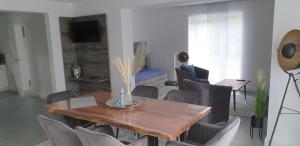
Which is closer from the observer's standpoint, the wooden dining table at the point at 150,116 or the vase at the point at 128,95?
the wooden dining table at the point at 150,116

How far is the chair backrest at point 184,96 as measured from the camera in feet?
8.64

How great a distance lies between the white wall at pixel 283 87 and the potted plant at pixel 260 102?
7.9 inches

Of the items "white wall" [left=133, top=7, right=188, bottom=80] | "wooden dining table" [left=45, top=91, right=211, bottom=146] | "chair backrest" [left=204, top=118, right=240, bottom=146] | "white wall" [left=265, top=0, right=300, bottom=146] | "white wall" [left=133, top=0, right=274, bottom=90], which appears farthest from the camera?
"white wall" [left=133, top=7, right=188, bottom=80]

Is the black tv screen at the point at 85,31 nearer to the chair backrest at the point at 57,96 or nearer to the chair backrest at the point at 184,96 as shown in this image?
the chair backrest at the point at 57,96

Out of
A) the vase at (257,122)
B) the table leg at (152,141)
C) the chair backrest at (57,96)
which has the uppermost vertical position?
the chair backrest at (57,96)

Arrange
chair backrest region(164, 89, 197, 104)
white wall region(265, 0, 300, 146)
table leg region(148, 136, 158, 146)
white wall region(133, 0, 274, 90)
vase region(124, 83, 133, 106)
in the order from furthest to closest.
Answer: white wall region(133, 0, 274, 90), chair backrest region(164, 89, 197, 104), white wall region(265, 0, 300, 146), vase region(124, 83, 133, 106), table leg region(148, 136, 158, 146)

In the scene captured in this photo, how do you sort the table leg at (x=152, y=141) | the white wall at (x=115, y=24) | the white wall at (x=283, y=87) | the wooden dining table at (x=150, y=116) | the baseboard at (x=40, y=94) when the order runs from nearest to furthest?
the wooden dining table at (x=150, y=116) < the table leg at (x=152, y=141) < the white wall at (x=283, y=87) < the white wall at (x=115, y=24) < the baseboard at (x=40, y=94)

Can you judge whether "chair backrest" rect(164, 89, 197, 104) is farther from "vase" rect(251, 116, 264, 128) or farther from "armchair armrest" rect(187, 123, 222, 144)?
"vase" rect(251, 116, 264, 128)

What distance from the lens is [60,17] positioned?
4547mm

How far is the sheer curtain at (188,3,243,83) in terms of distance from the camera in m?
5.49

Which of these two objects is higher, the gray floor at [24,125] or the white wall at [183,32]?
the white wall at [183,32]

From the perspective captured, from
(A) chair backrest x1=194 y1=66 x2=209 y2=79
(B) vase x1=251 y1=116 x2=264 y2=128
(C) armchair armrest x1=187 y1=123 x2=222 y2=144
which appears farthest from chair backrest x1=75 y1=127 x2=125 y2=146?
(A) chair backrest x1=194 y1=66 x2=209 y2=79

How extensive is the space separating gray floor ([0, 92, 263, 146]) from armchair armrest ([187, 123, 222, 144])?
99 cm

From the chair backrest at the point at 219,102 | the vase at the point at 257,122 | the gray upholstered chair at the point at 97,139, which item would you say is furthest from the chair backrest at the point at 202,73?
the gray upholstered chair at the point at 97,139
